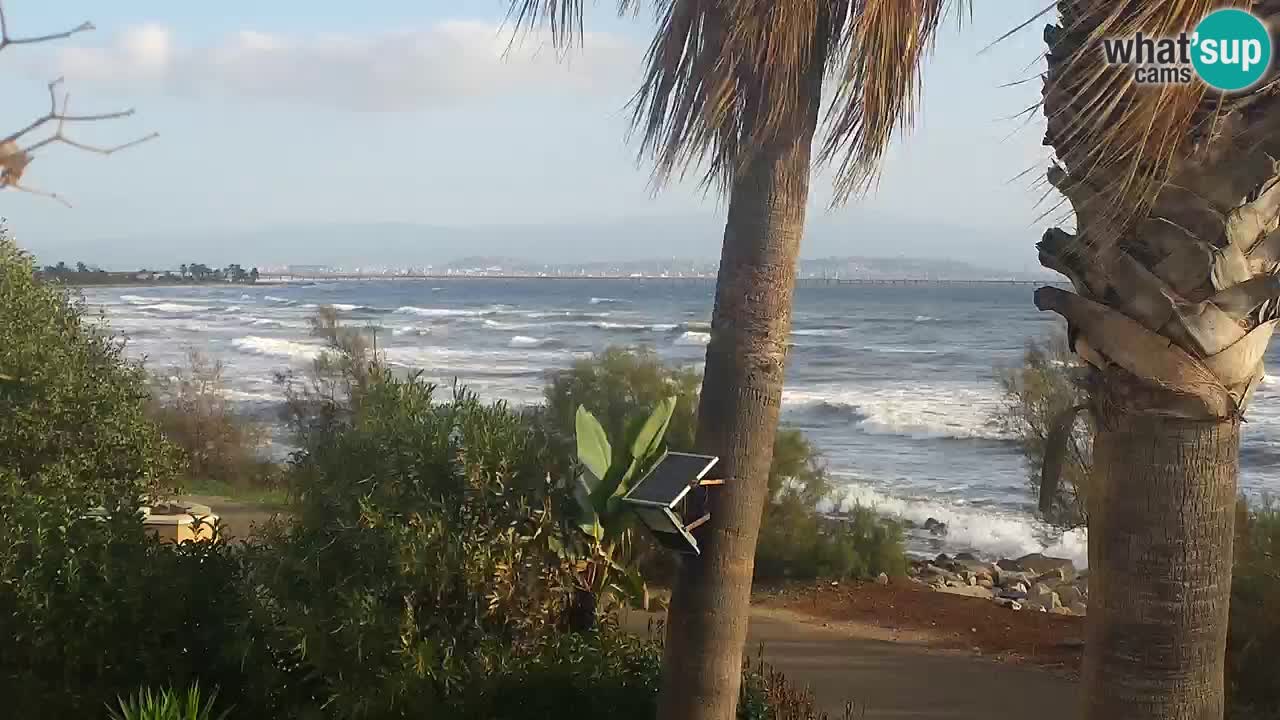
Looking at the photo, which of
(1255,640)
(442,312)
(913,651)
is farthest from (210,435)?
(442,312)

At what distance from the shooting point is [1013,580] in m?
14.5

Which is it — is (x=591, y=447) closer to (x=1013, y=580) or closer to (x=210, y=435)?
(x=1013, y=580)

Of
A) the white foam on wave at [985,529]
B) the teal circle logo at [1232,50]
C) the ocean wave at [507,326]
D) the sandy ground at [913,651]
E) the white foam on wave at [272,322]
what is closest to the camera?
the teal circle logo at [1232,50]

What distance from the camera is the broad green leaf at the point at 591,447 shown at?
5.27m

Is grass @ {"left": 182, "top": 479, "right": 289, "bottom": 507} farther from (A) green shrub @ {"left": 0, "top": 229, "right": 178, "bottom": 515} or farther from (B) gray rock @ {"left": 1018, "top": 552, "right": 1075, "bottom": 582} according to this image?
(B) gray rock @ {"left": 1018, "top": 552, "right": 1075, "bottom": 582}

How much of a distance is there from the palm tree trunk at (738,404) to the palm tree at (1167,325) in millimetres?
1607

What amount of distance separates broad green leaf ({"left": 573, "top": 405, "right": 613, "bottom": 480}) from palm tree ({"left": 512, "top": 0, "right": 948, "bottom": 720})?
1.15 meters

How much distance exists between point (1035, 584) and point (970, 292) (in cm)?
7288

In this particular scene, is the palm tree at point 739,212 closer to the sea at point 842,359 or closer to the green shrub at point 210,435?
the sea at point 842,359

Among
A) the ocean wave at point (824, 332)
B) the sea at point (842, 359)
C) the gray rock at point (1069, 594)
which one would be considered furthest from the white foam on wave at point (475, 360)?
the gray rock at point (1069, 594)

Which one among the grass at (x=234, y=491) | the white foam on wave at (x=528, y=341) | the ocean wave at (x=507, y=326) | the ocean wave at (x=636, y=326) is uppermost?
the ocean wave at (x=636, y=326)

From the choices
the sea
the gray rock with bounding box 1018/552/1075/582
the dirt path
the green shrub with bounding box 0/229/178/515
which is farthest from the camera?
the sea

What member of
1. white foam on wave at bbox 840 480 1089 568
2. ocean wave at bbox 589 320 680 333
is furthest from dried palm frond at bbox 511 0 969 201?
ocean wave at bbox 589 320 680 333

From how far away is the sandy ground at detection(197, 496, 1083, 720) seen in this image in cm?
712
